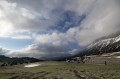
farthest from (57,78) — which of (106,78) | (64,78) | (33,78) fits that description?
(106,78)

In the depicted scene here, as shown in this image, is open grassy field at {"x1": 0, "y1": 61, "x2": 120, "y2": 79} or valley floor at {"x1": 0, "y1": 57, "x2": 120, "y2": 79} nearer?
open grassy field at {"x1": 0, "y1": 61, "x2": 120, "y2": 79}

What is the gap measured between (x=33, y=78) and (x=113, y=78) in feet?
69.1

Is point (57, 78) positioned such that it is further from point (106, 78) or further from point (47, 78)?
point (106, 78)

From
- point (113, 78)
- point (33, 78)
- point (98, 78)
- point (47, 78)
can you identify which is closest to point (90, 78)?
point (98, 78)

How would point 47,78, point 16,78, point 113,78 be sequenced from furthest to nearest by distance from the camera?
point 16,78, point 47,78, point 113,78

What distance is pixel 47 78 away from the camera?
51.0m

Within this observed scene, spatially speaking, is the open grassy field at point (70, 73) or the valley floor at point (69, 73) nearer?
the open grassy field at point (70, 73)

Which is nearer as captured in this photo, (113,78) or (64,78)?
(113,78)

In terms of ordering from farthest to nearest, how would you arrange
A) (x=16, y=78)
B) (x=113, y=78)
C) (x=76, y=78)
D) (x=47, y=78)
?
(x=16, y=78) → (x=47, y=78) → (x=76, y=78) → (x=113, y=78)

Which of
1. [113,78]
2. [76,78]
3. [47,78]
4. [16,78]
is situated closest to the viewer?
[113,78]

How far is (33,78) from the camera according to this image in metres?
53.8

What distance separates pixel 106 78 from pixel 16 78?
25.6 meters

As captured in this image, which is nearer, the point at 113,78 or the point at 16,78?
the point at 113,78

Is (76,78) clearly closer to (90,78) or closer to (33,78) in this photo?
(90,78)
